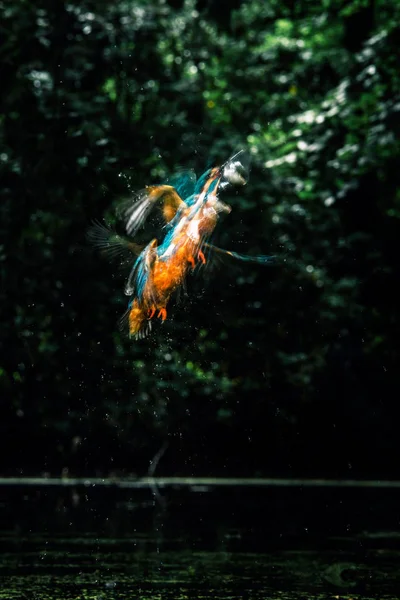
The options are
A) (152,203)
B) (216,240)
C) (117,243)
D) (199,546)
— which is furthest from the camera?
(216,240)

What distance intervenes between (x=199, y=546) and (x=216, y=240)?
7.33 meters

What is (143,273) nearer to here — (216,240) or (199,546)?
(199,546)

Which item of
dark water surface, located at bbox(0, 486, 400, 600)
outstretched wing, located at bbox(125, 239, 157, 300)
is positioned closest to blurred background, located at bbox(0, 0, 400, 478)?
dark water surface, located at bbox(0, 486, 400, 600)

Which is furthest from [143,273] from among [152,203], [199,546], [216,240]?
[216,240]

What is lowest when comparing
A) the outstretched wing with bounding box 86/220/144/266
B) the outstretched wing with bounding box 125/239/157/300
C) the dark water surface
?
the dark water surface

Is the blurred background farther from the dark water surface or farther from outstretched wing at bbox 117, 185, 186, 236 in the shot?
outstretched wing at bbox 117, 185, 186, 236

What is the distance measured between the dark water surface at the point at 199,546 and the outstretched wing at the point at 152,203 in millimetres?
2078

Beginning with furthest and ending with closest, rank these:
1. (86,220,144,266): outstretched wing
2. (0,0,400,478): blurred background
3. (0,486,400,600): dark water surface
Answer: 1. (0,0,400,478): blurred background
2. (86,220,144,266): outstretched wing
3. (0,486,400,600): dark water surface

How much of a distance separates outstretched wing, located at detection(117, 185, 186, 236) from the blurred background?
7.72ft

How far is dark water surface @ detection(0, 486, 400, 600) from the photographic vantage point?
26.5 feet

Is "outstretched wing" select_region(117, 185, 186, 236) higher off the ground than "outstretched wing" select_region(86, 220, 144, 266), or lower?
higher

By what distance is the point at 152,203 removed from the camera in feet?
29.4

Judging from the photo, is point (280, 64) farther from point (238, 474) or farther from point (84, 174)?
point (84, 174)

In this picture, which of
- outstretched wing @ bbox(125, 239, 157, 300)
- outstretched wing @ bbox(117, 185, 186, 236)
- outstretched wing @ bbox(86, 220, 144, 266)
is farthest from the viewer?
outstretched wing @ bbox(86, 220, 144, 266)
